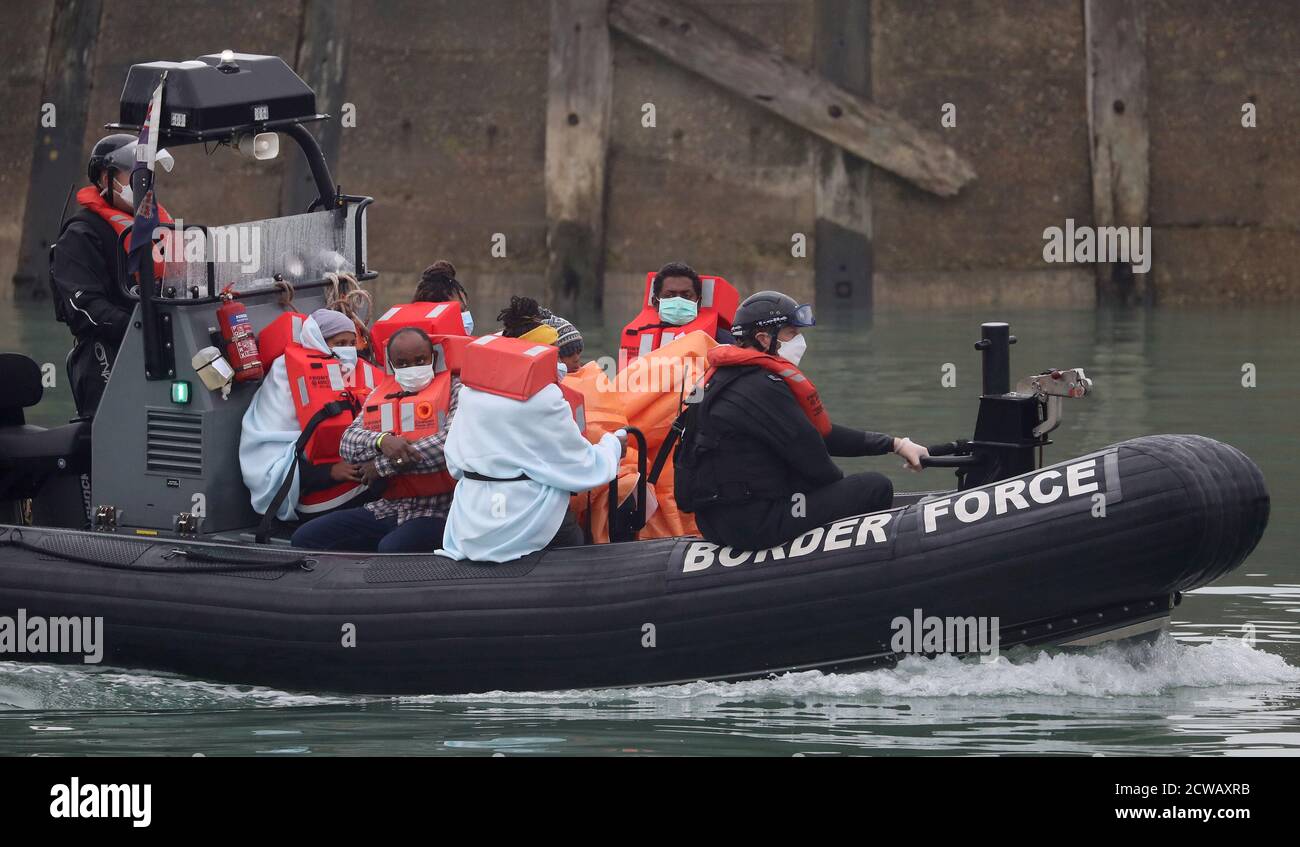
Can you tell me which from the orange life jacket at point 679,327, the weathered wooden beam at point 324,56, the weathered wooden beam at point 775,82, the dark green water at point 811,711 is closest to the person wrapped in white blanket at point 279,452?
the dark green water at point 811,711

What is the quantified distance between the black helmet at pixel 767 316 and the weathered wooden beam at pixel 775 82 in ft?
33.4

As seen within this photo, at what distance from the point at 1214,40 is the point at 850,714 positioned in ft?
38.1

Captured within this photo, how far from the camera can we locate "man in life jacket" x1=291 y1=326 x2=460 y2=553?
695 centimetres

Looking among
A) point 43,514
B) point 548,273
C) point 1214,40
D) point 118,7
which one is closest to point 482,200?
point 548,273

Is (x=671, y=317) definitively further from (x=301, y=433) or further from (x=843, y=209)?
(x=843, y=209)

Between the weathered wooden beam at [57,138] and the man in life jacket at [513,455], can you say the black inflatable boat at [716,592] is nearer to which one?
the man in life jacket at [513,455]

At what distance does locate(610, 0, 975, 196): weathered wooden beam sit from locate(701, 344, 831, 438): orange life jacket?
10.2 meters

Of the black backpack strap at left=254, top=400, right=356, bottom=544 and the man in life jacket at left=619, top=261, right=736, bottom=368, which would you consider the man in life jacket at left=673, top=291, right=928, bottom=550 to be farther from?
the man in life jacket at left=619, top=261, right=736, bottom=368

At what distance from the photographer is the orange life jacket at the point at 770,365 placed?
6.52 metres

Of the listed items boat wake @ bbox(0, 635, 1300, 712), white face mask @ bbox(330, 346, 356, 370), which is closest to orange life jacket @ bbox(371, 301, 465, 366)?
→ white face mask @ bbox(330, 346, 356, 370)

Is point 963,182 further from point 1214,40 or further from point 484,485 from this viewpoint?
point 484,485

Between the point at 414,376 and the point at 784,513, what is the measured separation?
1370mm

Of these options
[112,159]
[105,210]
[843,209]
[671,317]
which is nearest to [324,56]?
[843,209]

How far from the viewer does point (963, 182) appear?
1675 cm
